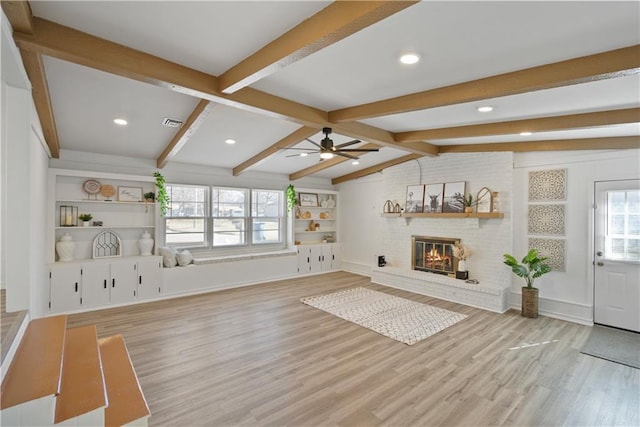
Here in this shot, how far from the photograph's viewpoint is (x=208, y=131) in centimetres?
482

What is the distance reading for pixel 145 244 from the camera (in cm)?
575

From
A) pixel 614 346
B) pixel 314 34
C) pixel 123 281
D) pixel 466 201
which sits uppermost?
pixel 314 34

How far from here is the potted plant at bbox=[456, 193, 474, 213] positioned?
5.76 meters

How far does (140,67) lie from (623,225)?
6.32 metres

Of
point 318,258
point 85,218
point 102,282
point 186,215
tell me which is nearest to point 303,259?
point 318,258

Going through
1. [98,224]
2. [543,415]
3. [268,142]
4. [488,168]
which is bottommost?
[543,415]

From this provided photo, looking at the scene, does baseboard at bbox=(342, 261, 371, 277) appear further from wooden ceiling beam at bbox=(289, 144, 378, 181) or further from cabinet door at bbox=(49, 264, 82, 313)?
cabinet door at bbox=(49, 264, 82, 313)

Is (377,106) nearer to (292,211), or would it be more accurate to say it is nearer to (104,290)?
(292,211)


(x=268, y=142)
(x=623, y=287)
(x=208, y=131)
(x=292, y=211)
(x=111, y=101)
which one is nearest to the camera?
(x=111, y=101)

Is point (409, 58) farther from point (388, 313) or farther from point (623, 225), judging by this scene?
point (623, 225)

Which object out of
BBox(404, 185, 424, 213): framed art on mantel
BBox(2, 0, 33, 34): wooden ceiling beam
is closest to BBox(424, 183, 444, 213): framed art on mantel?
BBox(404, 185, 424, 213): framed art on mantel

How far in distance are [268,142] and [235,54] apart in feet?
9.18

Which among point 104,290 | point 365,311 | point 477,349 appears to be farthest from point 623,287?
point 104,290

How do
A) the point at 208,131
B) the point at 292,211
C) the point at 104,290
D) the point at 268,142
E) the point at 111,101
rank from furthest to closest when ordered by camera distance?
the point at 292,211, the point at 268,142, the point at 104,290, the point at 208,131, the point at 111,101
